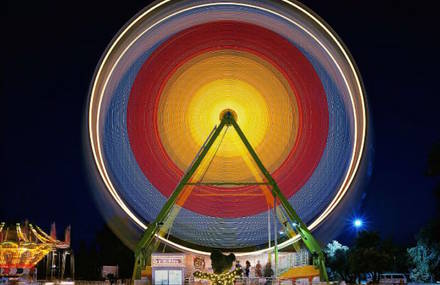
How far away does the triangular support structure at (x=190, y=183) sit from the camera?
18.8 m

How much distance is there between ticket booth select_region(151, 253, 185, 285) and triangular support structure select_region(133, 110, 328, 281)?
Result: 1.17 metres

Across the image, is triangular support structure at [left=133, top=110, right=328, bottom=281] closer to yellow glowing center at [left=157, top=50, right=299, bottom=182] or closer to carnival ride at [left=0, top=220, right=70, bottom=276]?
yellow glowing center at [left=157, top=50, right=299, bottom=182]

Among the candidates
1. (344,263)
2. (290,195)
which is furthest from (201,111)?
(344,263)

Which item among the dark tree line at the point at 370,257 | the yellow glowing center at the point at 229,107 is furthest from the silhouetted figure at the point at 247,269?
the dark tree line at the point at 370,257

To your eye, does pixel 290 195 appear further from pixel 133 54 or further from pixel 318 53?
pixel 133 54

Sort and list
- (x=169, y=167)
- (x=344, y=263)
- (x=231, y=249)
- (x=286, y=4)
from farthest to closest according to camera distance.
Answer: (x=344, y=263) < (x=231, y=249) < (x=169, y=167) < (x=286, y=4)

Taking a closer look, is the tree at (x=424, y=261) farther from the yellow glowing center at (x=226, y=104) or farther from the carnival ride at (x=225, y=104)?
the yellow glowing center at (x=226, y=104)

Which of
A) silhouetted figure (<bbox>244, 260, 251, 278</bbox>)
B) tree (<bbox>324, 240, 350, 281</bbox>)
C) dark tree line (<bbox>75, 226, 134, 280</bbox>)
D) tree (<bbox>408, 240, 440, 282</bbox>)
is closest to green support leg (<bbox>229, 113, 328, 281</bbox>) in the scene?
silhouetted figure (<bbox>244, 260, 251, 278</bbox>)

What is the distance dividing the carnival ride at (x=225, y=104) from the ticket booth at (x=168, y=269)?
4.05ft

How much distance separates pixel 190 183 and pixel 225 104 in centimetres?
313

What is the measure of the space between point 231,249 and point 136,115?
6269mm

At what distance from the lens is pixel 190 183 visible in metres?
18.9

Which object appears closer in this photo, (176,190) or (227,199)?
(176,190)

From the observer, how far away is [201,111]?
20000 mm
